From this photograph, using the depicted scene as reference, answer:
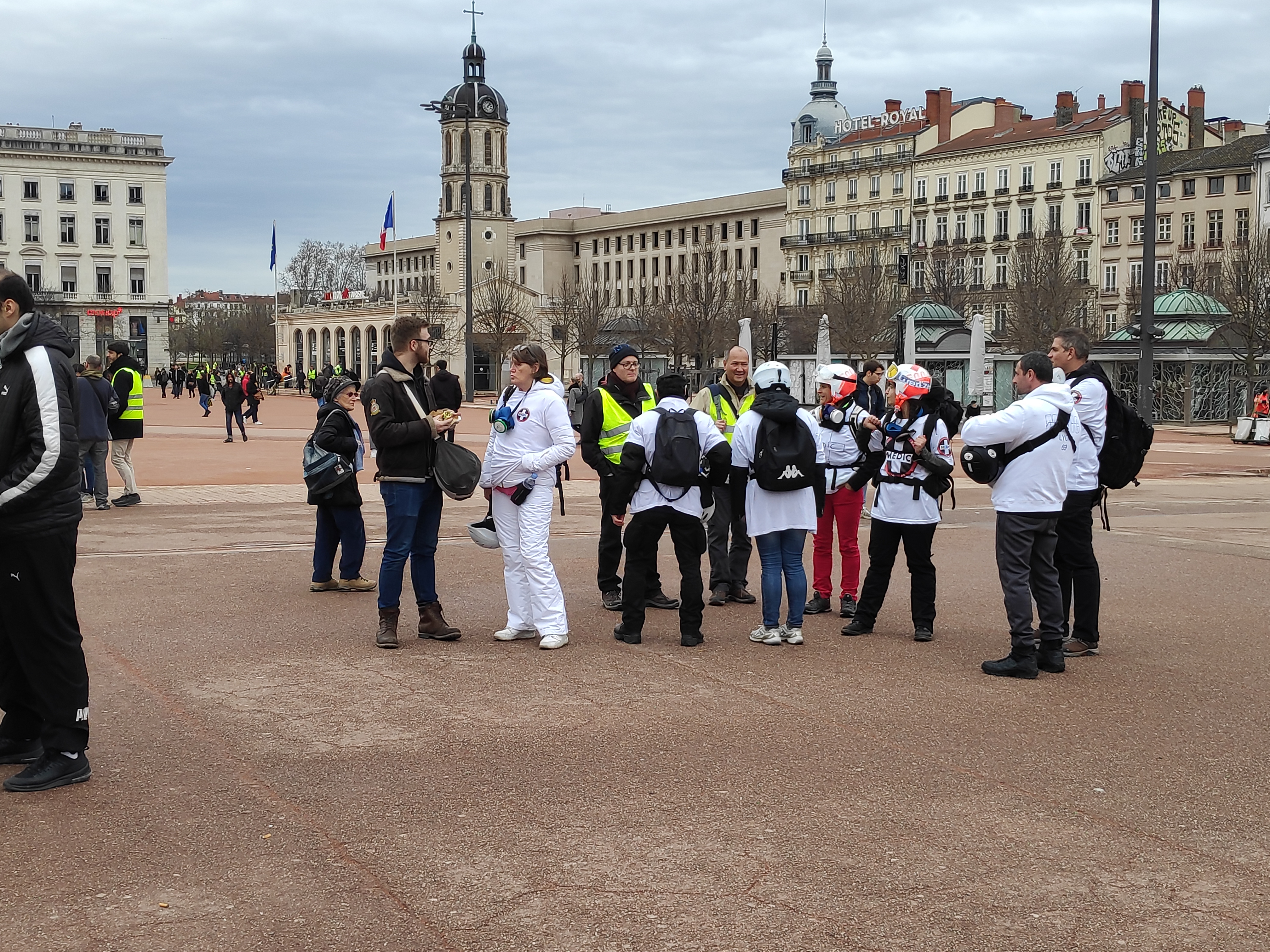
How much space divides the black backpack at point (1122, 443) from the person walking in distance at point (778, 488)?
1753 millimetres

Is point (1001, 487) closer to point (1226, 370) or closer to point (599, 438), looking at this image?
point (599, 438)

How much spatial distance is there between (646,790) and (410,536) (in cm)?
333

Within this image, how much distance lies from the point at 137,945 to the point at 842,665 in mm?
4881

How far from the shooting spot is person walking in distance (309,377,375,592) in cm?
1087

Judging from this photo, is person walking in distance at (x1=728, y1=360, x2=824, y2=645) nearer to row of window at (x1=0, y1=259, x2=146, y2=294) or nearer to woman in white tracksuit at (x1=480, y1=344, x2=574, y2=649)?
woman in white tracksuit at (x1=480, y1=344, x2=574, y2=649)

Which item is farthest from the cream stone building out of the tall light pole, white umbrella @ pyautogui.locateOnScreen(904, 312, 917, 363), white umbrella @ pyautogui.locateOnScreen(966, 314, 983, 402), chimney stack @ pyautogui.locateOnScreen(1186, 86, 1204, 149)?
the tall light pole

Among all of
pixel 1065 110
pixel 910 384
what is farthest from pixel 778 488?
pixel 1065 110

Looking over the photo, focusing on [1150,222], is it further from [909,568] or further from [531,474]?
[531,474]

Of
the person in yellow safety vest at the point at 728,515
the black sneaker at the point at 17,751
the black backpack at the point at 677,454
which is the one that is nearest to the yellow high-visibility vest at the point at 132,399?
the person in yellow safety vest at the point at 728,515

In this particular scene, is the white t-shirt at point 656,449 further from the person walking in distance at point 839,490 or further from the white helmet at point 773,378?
the person walking in distance at point 839,490

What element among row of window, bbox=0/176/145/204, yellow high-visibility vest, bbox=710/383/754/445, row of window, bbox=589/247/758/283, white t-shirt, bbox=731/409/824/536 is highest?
row of window, bbox=0/176/145/204

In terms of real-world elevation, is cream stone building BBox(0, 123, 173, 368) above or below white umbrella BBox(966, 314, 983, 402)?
above

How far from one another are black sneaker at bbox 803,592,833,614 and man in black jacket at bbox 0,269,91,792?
5543 millimetres

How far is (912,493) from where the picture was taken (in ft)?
29.7
